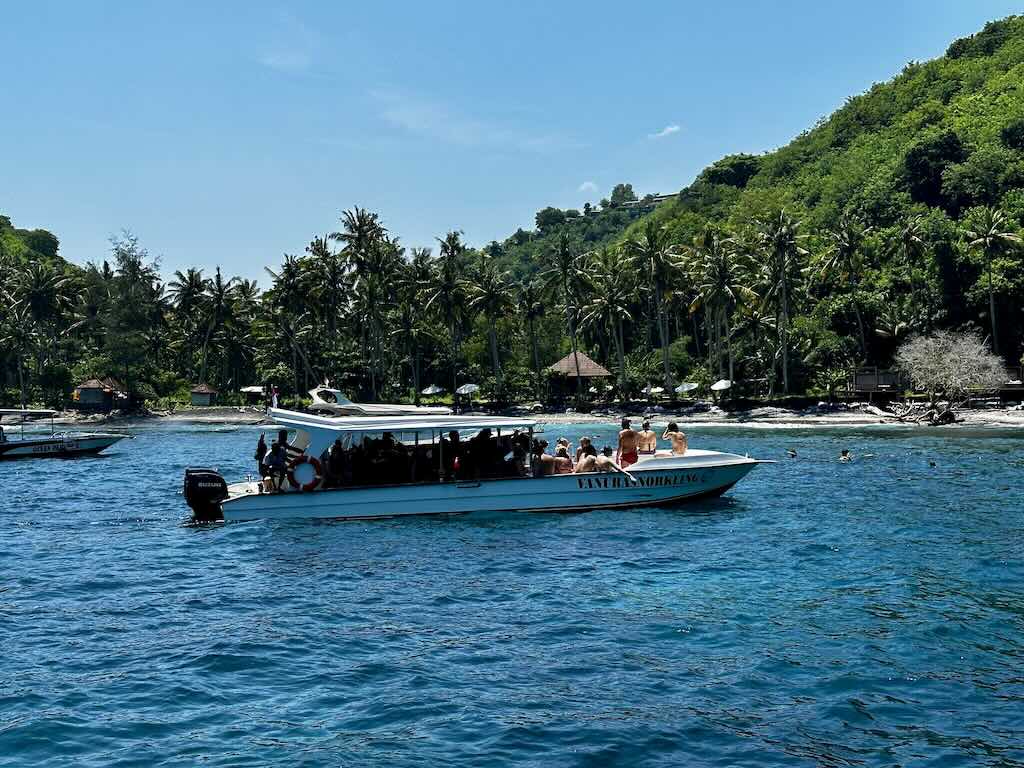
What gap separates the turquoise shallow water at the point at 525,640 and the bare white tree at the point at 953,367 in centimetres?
4902

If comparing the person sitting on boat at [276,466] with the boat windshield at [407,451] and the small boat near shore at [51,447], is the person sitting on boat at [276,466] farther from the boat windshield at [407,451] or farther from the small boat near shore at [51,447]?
the small boat near shore at [51,447]

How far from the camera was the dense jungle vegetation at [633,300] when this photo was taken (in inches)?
3472

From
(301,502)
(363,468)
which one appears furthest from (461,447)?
(301,502)

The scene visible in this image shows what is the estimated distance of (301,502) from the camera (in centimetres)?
2642

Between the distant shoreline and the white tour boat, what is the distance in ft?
117

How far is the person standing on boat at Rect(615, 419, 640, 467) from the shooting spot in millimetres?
28094

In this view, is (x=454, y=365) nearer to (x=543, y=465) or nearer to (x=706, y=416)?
(x=706, y=416)

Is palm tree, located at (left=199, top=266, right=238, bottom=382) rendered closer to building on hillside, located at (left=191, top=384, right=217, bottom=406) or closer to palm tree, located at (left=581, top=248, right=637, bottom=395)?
building on hillside, located at (left=191, top=384, right=217, bottom=406)

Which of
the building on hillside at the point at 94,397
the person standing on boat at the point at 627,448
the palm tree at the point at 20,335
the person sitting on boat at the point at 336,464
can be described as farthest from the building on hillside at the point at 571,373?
the person sitting on boat at the point at 336,464

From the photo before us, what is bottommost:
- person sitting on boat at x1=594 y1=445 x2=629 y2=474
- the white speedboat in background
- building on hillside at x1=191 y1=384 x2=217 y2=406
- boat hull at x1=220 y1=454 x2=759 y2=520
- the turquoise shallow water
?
the turquoise shallow water

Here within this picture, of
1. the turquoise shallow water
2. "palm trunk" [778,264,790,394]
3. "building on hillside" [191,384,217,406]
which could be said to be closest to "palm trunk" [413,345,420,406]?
"building on hillside" [191,384,217,406]

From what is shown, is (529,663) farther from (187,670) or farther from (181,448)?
(181,448)

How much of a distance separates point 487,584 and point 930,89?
15425cm

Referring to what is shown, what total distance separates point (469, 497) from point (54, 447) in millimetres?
37671
